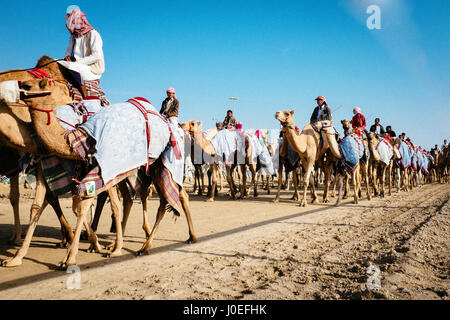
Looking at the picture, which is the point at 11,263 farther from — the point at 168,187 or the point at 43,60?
the point at 43,60

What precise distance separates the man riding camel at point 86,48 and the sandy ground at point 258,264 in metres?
2.79

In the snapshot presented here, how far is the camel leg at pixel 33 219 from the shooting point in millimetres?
4203

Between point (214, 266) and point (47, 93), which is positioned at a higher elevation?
point (47, 93)

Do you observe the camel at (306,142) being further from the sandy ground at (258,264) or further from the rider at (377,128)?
the rider at (377,128)

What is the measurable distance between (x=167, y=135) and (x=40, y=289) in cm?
247

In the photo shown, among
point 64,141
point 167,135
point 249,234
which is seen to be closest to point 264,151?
point 249,234

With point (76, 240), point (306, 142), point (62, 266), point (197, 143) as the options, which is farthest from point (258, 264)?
point (197, 143)

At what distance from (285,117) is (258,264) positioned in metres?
7.07

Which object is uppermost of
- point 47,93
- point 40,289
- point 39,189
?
point 47,93

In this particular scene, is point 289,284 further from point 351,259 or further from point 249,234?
point 249,234

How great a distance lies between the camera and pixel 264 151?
53.1 feet

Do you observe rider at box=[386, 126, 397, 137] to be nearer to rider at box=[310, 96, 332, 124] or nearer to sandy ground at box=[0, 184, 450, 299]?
rider at box=[310, 96, 332, 124]

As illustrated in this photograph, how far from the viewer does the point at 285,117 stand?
10.5 metres

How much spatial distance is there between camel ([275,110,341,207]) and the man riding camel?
5.92m
